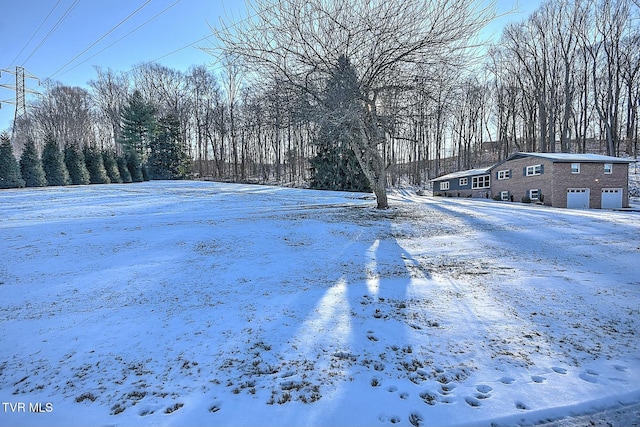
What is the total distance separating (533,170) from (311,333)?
2831cm

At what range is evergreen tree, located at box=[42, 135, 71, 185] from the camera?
24.3 metres

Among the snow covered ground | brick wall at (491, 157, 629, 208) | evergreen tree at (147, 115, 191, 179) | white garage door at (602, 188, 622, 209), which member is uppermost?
evergreen tree at (147, 115, 191, 179)

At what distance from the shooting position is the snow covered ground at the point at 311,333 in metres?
2.46

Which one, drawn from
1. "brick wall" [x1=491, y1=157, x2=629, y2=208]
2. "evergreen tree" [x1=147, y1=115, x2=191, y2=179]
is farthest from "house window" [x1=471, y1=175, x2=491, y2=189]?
"evergreen tree" [x1=147, y1=115, x2=191, y2=179]

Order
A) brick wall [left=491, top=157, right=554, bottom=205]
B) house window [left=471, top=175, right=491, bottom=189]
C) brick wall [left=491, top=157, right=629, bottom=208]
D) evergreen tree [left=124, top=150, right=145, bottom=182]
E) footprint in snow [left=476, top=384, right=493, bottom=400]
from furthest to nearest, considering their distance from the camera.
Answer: house window [left=471, top=175, right=491, bottom=189]
evergreen tree [left=124, top=150, right=145, bottom=182]
brick wall [left=491, top=157, right=554, bottom=205]
brick wall [left=491, top=157, right=629, bottom=208]
footprint in snow [left=476, top=384, right=493, bottom=400]

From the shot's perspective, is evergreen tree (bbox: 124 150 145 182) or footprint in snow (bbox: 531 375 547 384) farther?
evergreen tree (bbox: 124 150 145 182)

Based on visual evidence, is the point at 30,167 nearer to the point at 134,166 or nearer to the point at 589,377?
the point at 134,166

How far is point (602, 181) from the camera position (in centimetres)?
2381

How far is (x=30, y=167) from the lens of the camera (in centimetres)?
2277

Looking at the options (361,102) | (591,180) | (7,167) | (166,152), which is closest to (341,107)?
(361,102)

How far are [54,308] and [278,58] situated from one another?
9.65m

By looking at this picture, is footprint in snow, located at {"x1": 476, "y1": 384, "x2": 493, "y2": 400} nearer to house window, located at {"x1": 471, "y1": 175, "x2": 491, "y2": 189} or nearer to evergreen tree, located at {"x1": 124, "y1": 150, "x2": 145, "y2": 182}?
house window, located at {"x1": 471, "y1": 175, "x2": 491, "y2": 189}

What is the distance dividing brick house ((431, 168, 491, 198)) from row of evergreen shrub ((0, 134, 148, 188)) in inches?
1302

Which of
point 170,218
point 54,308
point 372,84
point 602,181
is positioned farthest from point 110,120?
point 602,181
